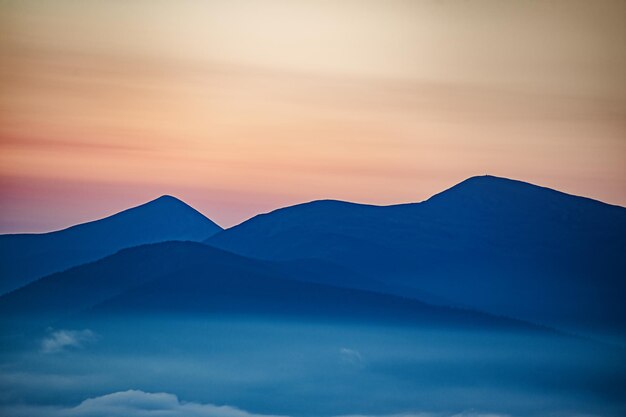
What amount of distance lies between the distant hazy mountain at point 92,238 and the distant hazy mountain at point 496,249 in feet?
1.29

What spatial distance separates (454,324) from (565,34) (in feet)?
6.87

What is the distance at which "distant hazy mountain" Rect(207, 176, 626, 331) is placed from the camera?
642 centimetres

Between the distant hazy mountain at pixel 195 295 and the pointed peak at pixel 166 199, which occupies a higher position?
the pointed peak at pixel 166 199

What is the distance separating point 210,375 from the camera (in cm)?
607

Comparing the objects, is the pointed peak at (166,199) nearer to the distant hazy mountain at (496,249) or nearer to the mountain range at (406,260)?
the mountain range at (406,260)

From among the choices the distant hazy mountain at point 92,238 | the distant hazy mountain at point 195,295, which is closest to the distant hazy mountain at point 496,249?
the distant hazy mountain at point 195,295

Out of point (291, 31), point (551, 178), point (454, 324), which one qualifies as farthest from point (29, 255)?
point (551, 178)

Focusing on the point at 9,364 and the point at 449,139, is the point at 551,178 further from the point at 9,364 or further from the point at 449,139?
the point at 9,364

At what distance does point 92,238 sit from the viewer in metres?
6.23

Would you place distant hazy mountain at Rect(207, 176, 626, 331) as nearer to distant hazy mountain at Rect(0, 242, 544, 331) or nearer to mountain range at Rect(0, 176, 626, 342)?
mountain range at Rect(0, 176, 626, 342)

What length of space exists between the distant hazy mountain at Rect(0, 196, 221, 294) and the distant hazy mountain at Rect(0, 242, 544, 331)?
65 millimetres

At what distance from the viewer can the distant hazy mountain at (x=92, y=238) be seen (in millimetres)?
6086

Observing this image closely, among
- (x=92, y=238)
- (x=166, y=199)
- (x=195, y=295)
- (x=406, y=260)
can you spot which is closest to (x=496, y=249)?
(x=406, y=260)

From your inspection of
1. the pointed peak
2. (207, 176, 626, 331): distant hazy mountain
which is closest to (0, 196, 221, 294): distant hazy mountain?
the pointed peak
